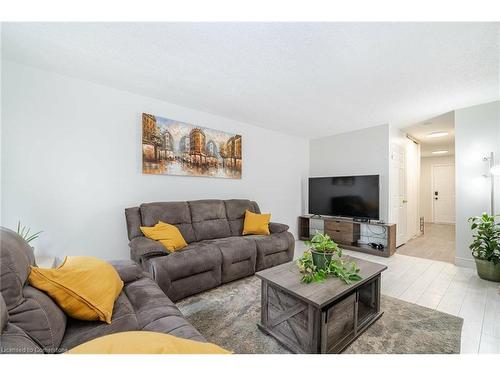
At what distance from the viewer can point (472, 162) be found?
3.05 metres

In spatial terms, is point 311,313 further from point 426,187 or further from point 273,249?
point 426,187

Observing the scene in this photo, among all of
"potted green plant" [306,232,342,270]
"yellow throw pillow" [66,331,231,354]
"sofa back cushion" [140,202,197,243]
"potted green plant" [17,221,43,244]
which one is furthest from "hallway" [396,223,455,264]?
"potted green plant" [17,221,43,244]

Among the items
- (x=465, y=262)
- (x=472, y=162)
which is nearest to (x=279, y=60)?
(x=472, y=162)

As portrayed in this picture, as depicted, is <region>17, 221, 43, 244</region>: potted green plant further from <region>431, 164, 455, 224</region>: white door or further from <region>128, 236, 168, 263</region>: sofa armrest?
<region>431, 164, 455, 224</region>: white door

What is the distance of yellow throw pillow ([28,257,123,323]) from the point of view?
1.02m

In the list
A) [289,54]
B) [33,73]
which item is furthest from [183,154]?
[289,54]

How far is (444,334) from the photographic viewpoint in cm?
161

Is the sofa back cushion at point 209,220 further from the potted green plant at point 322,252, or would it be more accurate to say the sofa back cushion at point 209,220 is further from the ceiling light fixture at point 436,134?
the ceiling light fixture at point 436,134

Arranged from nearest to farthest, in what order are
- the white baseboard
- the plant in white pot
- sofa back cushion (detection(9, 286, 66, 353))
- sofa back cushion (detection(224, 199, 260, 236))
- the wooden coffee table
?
sofa back cushion (detection(9, 286, 66, 353))
the wooden coffee table
the plant in white pot
the white baseboard
sofa back cushion (detection(224, 199, 260, 236))

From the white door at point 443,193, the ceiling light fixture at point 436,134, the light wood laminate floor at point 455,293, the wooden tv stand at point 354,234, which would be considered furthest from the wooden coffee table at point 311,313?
the white door at point 443,193

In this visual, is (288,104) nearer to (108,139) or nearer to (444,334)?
(108,139)

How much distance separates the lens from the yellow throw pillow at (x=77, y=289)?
102 centimetres

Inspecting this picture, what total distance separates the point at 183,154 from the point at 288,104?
1.69 metres

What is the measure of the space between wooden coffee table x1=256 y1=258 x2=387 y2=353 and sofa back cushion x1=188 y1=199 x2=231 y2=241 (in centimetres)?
138
